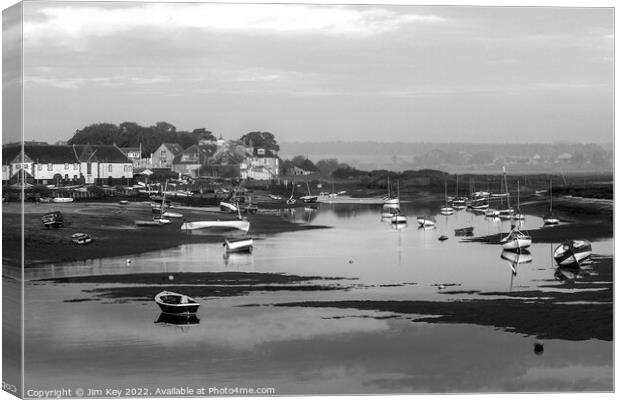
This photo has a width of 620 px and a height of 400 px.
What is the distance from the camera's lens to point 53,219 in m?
32.5

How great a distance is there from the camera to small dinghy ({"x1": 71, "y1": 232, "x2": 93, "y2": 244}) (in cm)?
3622

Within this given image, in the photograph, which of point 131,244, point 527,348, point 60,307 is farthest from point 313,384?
point 131,244

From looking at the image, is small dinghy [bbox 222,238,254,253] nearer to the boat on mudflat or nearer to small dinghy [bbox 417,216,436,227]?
the boat on mudflat

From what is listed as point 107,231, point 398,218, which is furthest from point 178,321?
point 398,218

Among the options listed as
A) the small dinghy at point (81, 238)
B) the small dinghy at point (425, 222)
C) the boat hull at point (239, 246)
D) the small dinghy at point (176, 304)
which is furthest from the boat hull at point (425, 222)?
the small dinghy at point (176, 304)

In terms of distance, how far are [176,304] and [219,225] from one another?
15.6 m

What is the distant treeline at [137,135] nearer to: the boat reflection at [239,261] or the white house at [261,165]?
the white house at [261,165]

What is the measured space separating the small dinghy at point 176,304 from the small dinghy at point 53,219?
14.8 ft

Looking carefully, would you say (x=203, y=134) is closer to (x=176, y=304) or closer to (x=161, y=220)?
(x=176, y=304)

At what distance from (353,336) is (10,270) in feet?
27.1

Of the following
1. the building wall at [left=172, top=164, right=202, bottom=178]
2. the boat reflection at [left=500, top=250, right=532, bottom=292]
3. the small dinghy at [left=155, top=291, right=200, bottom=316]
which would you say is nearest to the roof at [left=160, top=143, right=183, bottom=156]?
the building wall at [left=172, top=164, right=202, bottom=178]

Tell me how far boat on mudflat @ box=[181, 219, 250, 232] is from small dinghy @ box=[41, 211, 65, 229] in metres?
10.1

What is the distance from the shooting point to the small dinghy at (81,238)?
36.2m

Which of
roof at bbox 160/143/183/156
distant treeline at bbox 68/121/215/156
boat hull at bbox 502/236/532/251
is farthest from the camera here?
boat hull at bbox 502/236/532/251
